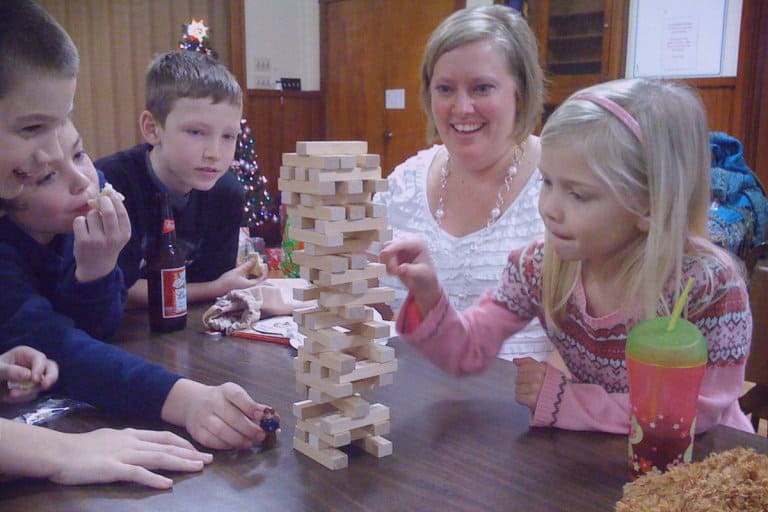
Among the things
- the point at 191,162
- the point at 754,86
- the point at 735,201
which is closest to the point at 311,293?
the point at 191,162

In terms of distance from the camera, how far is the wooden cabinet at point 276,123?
604 cm

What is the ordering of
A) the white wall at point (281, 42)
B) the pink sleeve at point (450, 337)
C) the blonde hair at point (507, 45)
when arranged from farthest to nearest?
the white wall at point (281, 42) → the blonde hair at point (507, 45) → the pink sleeve at point (450, 337)

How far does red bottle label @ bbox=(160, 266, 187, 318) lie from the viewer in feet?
4.68

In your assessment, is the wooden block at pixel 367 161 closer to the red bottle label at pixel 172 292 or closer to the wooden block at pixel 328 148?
the wooden block at pixel 328 148

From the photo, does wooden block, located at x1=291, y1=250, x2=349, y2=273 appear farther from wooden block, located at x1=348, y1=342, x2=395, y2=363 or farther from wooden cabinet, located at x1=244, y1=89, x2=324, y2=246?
wooden cabinet, located at x1=244, y1=89, x2=324, y2=246

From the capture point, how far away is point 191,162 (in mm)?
1814

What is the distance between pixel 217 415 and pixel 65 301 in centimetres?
53

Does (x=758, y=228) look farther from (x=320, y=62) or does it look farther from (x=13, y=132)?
(x=320, y=62)

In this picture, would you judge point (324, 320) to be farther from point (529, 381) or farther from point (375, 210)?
point (529, 381)

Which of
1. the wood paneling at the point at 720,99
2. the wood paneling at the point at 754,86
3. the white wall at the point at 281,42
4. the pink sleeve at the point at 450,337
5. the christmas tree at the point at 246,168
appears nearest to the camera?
the pink sleeve at the point at 450,337

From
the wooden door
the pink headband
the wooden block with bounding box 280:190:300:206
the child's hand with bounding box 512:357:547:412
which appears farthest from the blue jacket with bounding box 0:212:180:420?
the wooden door

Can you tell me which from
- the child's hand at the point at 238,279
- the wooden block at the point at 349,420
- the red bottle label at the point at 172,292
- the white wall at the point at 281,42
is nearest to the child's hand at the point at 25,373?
the red bottle label at the point at 172,292

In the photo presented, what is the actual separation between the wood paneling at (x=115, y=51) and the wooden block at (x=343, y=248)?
4838 mm

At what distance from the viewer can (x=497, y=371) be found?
124cm
